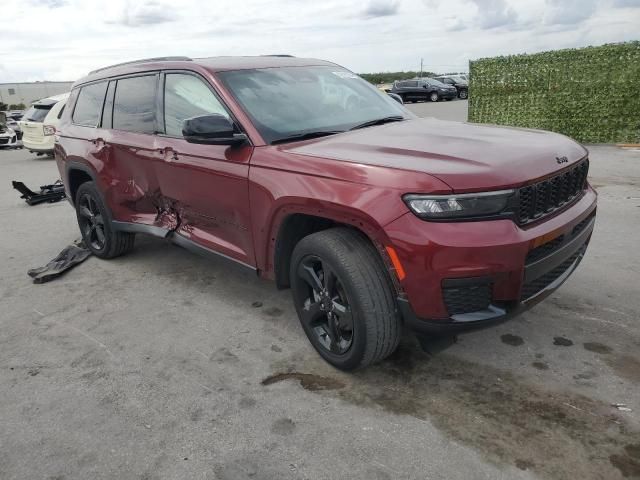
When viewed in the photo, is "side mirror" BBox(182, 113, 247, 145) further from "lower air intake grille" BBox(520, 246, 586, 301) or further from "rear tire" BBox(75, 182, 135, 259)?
"rear tire" BBox(75, 182, 135, 259)

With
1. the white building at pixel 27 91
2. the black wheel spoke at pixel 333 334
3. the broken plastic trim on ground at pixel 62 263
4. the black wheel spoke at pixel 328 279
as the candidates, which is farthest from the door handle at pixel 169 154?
the white building at pixel 27 91

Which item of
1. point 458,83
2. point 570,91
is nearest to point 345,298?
point 570,91

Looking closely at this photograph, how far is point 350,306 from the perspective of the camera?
2.87m

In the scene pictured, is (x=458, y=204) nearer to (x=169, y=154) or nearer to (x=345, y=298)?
(x=345, y=298)

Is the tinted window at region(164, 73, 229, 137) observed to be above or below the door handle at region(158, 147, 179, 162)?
above

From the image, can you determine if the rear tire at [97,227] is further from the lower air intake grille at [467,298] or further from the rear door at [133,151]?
the lower air intake grille at [467,298]

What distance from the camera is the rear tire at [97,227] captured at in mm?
5195

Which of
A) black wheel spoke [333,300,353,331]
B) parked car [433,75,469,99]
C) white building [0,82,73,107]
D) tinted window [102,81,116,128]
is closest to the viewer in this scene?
black wheel spoke [333,300,353,331]

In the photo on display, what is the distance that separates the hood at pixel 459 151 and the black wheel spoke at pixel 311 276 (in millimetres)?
637

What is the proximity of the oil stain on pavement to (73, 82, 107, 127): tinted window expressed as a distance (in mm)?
3229

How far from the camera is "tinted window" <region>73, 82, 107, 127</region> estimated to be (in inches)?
203

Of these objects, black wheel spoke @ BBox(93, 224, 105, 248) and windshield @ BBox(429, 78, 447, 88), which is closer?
black wheel spoke @ BBox(93, 224, 105, 248)

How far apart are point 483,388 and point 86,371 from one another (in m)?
2.33

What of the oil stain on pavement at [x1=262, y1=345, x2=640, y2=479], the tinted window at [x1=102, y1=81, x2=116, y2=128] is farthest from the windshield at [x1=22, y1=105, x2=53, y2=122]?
the oil stain on pavement at [x1=262, y1=345, x2=640, y2=479]
